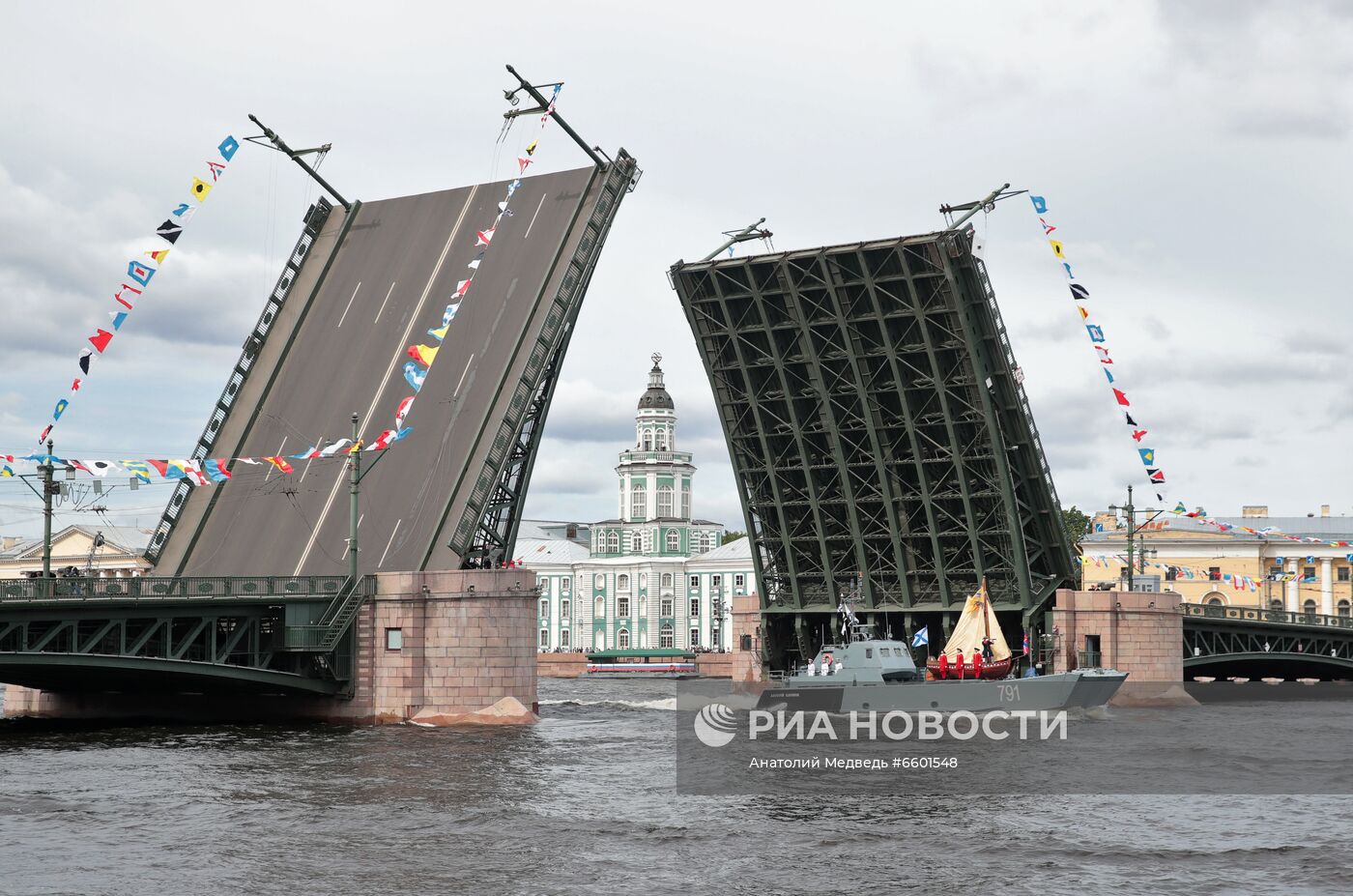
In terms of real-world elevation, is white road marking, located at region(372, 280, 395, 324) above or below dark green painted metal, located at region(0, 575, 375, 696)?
above

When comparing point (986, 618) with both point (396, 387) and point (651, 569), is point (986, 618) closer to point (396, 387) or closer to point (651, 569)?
point (396, 387)

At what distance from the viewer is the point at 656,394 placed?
106 metres

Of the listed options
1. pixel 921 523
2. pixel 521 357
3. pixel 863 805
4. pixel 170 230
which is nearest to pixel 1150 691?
pixel 921 523

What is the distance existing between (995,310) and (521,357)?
12.1 metres

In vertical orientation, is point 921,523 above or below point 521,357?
below

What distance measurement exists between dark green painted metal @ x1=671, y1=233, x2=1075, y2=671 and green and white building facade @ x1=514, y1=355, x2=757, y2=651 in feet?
173

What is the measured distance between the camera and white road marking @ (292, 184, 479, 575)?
41.9 meters

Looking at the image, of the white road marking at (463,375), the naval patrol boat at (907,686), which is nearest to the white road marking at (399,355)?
the white road marking at (463,375)

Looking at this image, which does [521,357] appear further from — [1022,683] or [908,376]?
[1022,683]

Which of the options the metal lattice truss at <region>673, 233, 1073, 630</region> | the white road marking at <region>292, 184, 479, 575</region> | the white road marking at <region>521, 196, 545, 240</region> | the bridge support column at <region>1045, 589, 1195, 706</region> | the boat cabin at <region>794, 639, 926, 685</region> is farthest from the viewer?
the bridge support column at <region>1045, 589, 1195, 706</region>

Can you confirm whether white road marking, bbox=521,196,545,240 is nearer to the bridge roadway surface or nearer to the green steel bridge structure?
the bridge roadway surface

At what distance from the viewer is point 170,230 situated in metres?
40.6

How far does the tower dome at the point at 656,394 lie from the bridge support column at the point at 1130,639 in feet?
183

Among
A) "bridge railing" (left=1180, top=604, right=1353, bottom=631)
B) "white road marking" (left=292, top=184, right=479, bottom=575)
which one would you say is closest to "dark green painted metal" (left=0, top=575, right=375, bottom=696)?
"white road marking" (left=292, top=184, right=479, bottom=575)
